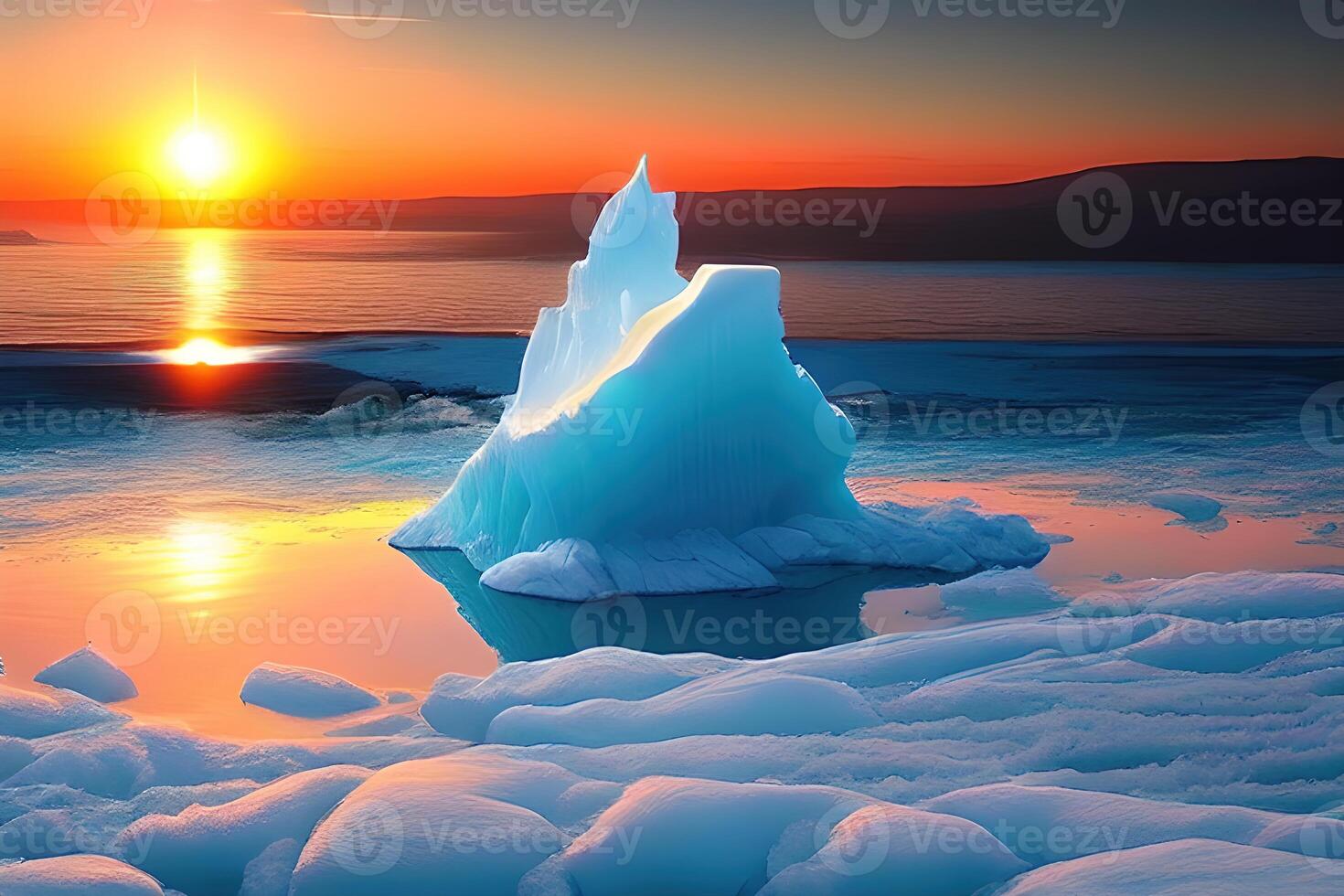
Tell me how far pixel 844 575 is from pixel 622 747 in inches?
162

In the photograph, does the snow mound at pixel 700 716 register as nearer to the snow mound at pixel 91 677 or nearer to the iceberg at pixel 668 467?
the snow mound at pixel 91 677

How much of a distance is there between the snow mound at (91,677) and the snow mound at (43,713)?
1.36 feet

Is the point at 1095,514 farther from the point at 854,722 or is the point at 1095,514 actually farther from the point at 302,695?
the point at 302,695

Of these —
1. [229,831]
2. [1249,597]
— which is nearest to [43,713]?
[229,831]

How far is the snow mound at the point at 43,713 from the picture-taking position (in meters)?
6.43

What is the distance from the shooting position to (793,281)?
56.9 meters

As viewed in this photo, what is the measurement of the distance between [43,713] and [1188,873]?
5.33 metres

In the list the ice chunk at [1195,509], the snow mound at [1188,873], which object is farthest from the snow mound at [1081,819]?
the ice chunk at [1195,509]

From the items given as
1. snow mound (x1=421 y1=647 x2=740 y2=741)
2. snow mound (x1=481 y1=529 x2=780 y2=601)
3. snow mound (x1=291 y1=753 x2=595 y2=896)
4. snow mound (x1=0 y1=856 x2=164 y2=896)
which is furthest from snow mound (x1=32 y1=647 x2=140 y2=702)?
snow mound (x1=481 y1=529 x2=780 y2=601)

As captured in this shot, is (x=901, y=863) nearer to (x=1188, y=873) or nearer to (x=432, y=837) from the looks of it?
(x=1188, y=873)

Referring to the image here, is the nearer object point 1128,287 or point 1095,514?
point 1095,514

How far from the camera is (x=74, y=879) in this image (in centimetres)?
491

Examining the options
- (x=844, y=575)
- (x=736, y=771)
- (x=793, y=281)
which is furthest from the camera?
(x=793, y=281)

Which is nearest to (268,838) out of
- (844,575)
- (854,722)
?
(854,722)
